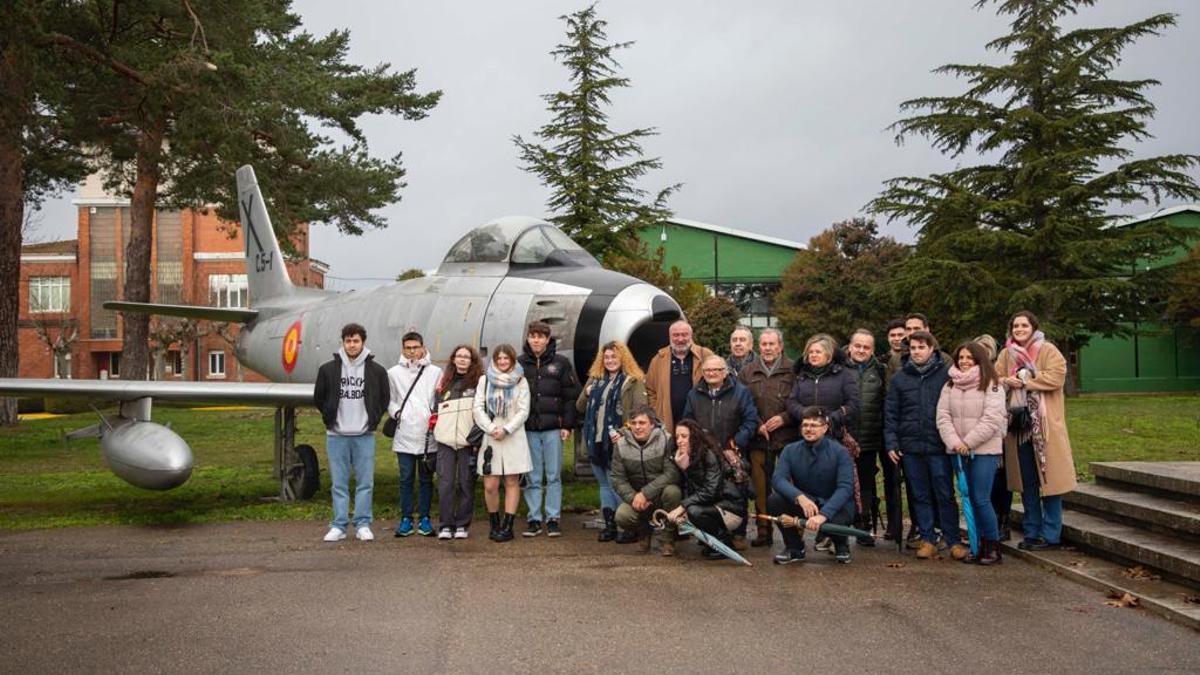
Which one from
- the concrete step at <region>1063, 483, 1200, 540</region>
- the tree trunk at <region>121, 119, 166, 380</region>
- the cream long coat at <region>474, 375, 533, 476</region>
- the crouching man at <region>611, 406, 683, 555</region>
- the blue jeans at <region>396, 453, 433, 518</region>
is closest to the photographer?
the concrete step at <region>1063, 483, 1200, 540</region>

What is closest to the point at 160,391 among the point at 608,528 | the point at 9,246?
the point at 608,528

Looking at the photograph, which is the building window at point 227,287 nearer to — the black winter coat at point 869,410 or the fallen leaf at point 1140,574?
the black winter coat at point 869,410

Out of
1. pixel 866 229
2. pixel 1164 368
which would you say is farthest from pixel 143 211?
pixel 1164 368

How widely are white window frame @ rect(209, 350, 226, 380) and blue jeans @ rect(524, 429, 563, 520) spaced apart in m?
53.5

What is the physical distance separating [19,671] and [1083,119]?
34644 mm

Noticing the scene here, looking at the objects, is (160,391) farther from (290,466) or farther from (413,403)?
(413,403)

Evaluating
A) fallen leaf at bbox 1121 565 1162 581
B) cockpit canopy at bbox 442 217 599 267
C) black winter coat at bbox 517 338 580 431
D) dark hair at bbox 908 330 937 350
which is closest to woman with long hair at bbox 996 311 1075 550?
dark hair at bbox 908 330 937 350

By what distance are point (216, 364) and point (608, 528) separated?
180 ft

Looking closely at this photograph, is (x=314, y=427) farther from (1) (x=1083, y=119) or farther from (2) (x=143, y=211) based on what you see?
(1) (x=1083, y=119)

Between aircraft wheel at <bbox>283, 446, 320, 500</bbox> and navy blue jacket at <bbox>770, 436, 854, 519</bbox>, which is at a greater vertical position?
navy blue jacket at <bbox>770, 436, 854, 519</bbox>

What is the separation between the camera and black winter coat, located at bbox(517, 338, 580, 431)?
8.18 m

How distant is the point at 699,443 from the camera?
729 cm

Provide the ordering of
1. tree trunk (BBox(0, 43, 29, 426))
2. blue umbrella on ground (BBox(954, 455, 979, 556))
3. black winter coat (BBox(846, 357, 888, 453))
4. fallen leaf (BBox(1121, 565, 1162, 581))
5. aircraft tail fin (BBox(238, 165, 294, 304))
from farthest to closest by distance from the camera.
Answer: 1. tree trunk (BBox(0, 43, 29, 426))
2. aircraft tail fin (BBox(238, 165, 294, 304))
3. black winter coat (BBox(846, 357, 888, 453))
4. blue umbrella on ground (BBox(954, 455, 979, 556))
5. fallen leaf (BBox(1121, 565, 1162, 581))

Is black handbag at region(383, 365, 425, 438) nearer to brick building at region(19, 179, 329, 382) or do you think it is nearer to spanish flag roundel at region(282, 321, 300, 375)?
spanish flag roundel at region(282, 321, 300, 375)
